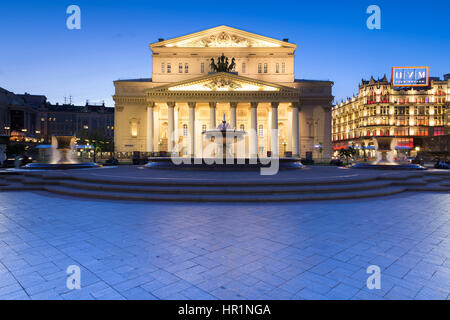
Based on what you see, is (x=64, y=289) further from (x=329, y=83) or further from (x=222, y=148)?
(x=329, y=83)

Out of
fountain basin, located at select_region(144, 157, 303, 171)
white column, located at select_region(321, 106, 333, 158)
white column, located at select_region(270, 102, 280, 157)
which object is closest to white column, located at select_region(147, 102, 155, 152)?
white column, located at select_region(270, 102, 280, 157)

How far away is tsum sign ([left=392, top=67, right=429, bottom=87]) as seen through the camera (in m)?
69.9

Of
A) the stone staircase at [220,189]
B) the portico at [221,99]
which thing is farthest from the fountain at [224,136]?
the portico at [221,99]

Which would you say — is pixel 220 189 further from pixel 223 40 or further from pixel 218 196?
pixel 223 40

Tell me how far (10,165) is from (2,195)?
50.1 ft

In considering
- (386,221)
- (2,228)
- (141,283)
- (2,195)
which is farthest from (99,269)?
(2,195)

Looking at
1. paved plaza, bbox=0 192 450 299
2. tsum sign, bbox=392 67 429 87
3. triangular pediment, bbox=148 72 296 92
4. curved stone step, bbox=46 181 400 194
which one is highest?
tsum sign, bbox=392 67 429 87

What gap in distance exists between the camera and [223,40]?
47.0 m

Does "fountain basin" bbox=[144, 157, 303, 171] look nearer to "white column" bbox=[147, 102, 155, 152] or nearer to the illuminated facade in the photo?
"white column" bbox=[147, 102, 155, 152]

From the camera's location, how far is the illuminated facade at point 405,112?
69562mm

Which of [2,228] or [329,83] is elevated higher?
[329,83]

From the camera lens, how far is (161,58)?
4769 cm

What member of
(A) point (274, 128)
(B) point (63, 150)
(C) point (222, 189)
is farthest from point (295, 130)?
(C) point (222, 189)

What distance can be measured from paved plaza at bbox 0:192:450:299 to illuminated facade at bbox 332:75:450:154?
7494 centimetres
